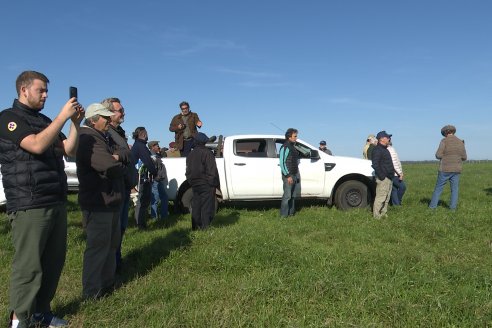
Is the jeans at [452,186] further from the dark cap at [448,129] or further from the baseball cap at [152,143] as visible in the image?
the baseball cap at [152,143]

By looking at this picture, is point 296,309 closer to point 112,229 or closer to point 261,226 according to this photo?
point 112,229

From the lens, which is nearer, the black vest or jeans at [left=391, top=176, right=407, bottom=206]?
the black vest

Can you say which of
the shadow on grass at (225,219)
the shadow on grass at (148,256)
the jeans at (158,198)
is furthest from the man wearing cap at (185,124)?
the shadow on grass at (148,256)

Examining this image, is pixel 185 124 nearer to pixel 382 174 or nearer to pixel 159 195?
pixel 159 195

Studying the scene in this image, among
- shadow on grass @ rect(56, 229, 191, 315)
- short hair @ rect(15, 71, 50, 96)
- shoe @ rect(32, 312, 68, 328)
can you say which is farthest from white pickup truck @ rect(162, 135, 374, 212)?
short hair @ rect(15, 71, 50, 96)

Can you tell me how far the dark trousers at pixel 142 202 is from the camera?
721 cm

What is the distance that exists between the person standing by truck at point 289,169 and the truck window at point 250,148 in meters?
0.80

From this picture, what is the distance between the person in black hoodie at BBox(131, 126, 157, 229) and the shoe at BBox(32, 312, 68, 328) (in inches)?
152

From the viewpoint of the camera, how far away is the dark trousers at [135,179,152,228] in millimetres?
7215

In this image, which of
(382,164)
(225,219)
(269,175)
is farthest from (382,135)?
(225,219)

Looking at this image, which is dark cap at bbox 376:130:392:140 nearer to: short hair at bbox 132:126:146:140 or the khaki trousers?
the khaki trousers

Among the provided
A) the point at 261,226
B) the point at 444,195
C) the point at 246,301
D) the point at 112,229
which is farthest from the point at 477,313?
the point at 444,195

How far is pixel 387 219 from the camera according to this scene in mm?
7664

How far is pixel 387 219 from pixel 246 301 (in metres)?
4.80
